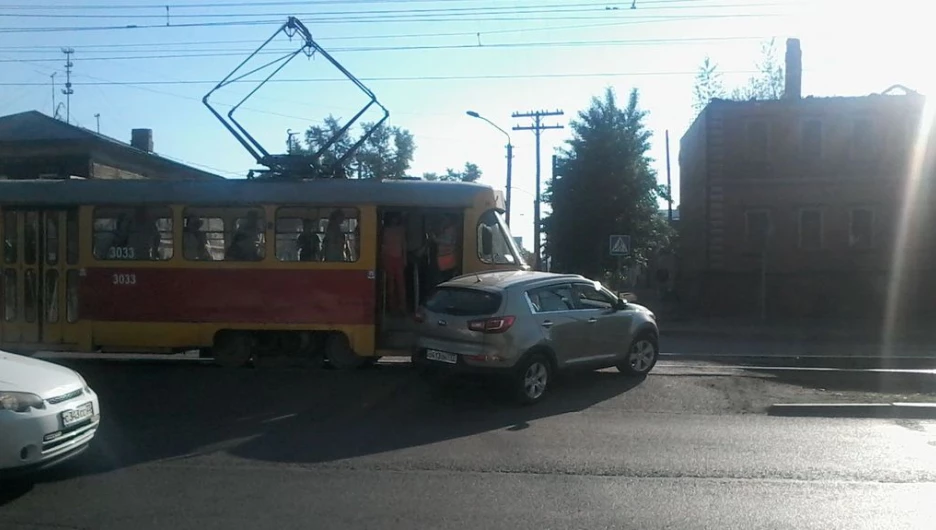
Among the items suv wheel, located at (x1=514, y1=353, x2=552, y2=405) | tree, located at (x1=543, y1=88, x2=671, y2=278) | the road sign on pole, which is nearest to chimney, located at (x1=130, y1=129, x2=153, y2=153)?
tree, located at (x1=543, y1=88, x2=671, y2=278)

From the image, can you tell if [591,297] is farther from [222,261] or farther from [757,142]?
[757,142]

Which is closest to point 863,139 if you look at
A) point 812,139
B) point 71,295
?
point 812,139

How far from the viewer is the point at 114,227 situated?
559 inches

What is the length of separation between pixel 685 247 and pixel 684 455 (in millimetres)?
33590

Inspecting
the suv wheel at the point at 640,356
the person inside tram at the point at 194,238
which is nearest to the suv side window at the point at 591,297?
the suv wheel at the point at 640,356

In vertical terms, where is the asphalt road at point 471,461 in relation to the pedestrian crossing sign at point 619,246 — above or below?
below

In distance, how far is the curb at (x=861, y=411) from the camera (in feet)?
36.1

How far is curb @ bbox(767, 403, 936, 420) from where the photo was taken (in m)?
11.0

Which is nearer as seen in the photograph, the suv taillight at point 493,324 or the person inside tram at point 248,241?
the suv taillight at point 493,324

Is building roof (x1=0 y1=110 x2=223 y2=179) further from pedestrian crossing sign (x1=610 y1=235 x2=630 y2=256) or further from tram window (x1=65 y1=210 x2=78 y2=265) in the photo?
tram window (x1=65 y1=210 x2=78 y2=265)

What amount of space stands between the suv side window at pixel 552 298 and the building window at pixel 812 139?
81.3 feet

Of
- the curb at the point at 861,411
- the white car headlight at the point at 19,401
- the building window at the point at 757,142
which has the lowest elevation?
the curb at the point at 861,411

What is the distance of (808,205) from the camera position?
3412 cm

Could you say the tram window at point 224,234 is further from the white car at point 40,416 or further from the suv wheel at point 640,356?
the white car at point 40,416
